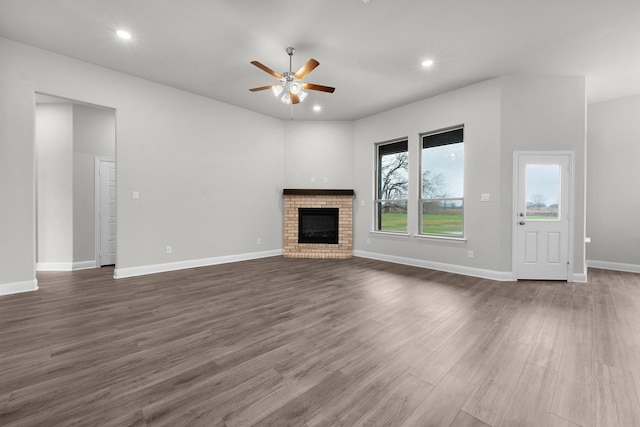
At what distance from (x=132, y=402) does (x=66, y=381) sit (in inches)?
22.7

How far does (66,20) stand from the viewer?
10.0ft

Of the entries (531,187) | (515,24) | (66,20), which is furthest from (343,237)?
(66,20)

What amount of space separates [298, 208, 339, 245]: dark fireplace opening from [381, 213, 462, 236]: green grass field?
1326mm

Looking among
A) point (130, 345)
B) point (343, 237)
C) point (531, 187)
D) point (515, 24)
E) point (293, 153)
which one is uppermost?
point (515, 24)

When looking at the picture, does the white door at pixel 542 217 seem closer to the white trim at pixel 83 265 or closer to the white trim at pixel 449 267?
the white trim at pixel 449 267

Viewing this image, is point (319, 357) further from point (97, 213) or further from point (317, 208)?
point (97, 213)

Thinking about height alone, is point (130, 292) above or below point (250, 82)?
below

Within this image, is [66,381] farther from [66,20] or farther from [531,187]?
[531,187]

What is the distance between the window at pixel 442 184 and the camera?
4918 mm

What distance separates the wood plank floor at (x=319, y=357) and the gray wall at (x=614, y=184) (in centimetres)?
200

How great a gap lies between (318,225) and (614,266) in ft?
18.9

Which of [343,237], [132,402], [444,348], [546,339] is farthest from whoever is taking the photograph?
[343,237]

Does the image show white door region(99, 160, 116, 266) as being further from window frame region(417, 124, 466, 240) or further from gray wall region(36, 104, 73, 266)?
window frame region(417, 124, 466, 240)

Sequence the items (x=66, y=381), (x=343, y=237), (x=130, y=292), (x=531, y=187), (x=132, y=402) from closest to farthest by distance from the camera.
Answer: (x=132, y=402), (x=66, y=381), (x=130, y=292), (x=531, y=187), (x=343, y=237)
